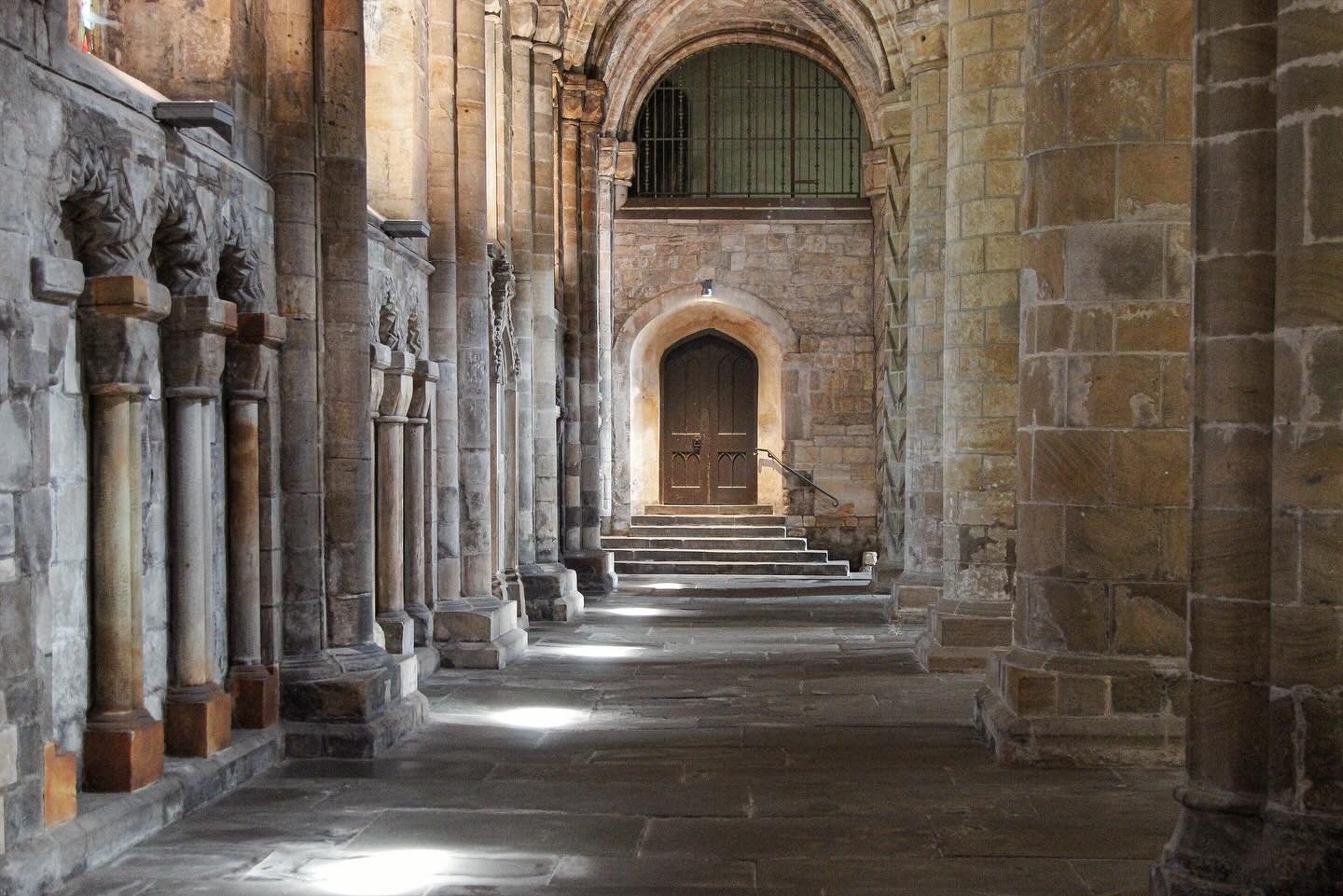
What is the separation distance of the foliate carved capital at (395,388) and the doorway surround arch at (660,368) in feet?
41.5

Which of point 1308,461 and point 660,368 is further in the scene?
point 660,368

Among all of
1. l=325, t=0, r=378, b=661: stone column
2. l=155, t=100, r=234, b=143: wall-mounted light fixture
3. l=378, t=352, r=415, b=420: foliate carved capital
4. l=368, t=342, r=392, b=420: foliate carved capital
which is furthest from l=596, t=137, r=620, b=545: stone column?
l=155, t=100, r=234, b=143: wall-mounted light fixture

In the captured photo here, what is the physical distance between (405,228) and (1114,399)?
4.62 metres

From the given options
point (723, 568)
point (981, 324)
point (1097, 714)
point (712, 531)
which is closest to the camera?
point (1097, 714)

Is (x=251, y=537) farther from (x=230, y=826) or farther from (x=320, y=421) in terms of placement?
(x=230, y=826)

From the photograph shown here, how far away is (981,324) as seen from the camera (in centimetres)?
1025

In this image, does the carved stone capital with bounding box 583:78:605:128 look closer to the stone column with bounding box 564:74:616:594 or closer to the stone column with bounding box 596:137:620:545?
the stone column with bounding box 564:74:616:594

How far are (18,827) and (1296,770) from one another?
3.68 meters

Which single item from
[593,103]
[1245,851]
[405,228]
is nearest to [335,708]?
[405,228]

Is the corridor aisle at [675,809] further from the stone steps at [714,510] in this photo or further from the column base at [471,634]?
the stone steps at [714,510]

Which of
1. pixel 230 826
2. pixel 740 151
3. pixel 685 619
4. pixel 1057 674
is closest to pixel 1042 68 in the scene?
pixel 1057 674

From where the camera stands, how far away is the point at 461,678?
10.2 meters

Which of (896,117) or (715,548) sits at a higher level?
(896,117)

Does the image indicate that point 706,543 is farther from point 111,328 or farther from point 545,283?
point 111,328
